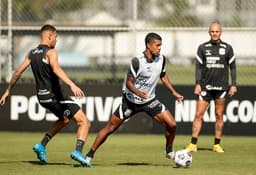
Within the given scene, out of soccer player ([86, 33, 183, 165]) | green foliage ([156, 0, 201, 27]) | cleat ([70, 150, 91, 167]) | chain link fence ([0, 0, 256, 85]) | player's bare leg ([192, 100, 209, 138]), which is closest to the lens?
cleat ([70, 150, 91, 167])

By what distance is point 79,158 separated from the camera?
12.9 meters

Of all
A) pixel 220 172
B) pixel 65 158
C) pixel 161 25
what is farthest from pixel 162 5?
pixel 220 172

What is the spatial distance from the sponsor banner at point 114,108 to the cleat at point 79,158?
6.83 metres

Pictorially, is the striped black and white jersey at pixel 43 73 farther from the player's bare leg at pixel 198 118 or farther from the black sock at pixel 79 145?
the player's bare leg at pixel 198 118

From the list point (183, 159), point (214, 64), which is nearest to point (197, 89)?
point (214, 64)

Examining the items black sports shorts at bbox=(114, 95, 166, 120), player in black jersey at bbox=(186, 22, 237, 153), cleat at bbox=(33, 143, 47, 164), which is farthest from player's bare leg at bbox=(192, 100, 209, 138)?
cleat at bbox=(33, 143, 47, 164)

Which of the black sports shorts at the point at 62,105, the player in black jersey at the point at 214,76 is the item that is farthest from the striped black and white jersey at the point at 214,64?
the black sports shorts at the point at 62,105

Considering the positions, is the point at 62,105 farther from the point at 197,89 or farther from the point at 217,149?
the point at 217,149

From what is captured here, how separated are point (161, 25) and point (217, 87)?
4681 mm

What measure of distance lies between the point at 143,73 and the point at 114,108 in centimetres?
660

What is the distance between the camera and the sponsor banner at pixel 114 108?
1959cm

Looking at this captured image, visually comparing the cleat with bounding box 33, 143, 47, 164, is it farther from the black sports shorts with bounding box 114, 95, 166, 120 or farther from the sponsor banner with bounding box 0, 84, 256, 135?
the sponsor banner with bounding box 0, 84, 256, 135

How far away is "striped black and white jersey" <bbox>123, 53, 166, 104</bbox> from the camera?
13250 mm

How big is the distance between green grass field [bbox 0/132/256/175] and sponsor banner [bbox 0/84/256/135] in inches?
10.2
